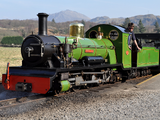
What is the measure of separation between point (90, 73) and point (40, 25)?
267 cm

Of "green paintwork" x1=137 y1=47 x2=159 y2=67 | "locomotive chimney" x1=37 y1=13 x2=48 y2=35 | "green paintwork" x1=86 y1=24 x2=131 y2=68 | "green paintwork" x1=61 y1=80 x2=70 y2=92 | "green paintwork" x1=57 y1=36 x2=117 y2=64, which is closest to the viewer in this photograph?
"green paintwork" x1=61 y1=80 x2=70 y2=92

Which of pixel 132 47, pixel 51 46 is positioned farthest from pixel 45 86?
pixel 132 47

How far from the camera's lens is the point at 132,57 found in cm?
1137

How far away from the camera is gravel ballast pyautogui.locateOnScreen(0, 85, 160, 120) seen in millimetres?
5031

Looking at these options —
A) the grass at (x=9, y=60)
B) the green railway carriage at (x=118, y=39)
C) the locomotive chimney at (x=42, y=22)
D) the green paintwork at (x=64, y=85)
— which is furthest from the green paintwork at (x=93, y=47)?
the grass at (x=9, y=60)

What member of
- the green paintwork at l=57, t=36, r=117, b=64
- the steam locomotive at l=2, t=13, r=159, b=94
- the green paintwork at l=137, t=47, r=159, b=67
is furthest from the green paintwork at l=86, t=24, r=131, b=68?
the green paintwork at l=137, t=47, r=159, b=67

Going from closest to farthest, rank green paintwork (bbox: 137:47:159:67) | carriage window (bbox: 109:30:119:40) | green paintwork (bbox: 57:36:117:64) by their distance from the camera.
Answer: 1. green paintwork (bbox: 57:36:117:64)
2. carriage window (bbox: 109:30:119:40)
3. green paintwork (bbox: 137:47:159:67)

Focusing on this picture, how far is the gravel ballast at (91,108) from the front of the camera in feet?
16.5

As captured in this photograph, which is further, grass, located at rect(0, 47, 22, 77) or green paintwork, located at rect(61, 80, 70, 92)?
grass, located at rect(0, 47, 22, 77)

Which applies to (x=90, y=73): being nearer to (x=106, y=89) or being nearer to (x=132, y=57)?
(x=106, y=89)

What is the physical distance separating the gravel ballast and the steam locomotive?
0.55m

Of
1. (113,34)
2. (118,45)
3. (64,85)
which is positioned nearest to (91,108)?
(64,85)

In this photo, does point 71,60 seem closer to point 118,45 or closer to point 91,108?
point 91,108

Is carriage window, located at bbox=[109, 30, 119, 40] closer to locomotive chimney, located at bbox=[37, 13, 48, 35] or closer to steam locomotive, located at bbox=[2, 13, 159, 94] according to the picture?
steam locomotive, located at bbox=[2, 13, 159, 94]
